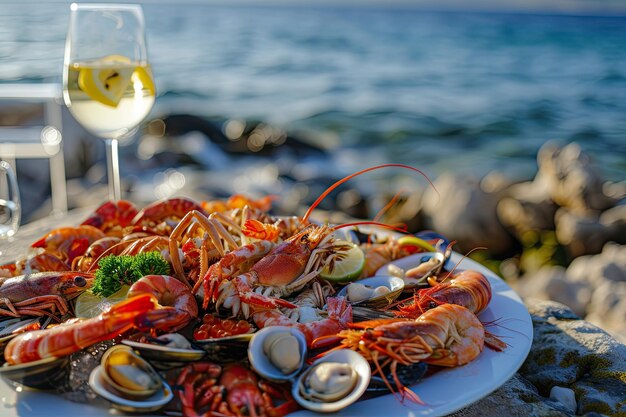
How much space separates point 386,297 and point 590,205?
5595 millimetres

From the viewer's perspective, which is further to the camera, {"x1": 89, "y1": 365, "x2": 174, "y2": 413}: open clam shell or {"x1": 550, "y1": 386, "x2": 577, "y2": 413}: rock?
{"x1": 550, "y1": 386, "x2": 577, "y2": 413}: rock

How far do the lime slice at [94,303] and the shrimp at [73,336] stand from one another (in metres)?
0.23

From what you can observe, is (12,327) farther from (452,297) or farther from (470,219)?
(470,219)

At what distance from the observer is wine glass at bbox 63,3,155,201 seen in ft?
9.46

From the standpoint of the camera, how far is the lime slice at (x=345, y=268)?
2.41 meters

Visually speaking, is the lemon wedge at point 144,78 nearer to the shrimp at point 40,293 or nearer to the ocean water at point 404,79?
the shrimp at point 40,293

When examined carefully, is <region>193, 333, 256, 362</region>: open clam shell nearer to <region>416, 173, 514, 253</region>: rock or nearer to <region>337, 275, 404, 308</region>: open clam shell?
<region>337, 275, 404, 308</region>: open clam shell

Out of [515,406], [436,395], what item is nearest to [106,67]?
[436,395]

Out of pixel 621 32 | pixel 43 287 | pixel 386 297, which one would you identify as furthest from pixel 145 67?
pixel 621 32

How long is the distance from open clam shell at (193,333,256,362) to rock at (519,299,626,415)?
4.13ft

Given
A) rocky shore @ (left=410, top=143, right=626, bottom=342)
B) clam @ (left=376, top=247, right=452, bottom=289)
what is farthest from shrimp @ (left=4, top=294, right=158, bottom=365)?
rocky shore @ (left=410, top=143, right=626, bottom=342)

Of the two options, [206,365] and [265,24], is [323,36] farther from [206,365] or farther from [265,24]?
[206,365]

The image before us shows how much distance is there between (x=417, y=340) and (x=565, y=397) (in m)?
0.74

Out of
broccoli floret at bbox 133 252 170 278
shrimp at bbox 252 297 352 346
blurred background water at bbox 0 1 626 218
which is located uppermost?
broccoli floret at bbox 133 252 170 278
